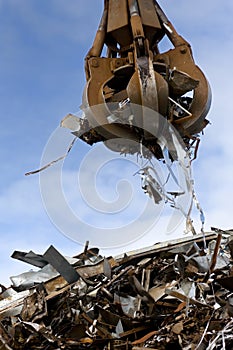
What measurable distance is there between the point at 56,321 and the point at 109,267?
0.39 ft

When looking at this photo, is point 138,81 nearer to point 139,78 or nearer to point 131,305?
point 139,78

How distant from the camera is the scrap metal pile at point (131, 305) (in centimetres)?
66

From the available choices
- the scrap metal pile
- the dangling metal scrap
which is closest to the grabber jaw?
the dangling metal scrap

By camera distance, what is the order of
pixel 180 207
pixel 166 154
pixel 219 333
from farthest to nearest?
1. pixel 166 154
2. pixel 180 207
3. pixel 219 333

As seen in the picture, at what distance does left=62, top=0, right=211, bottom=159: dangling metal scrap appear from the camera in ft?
4.02

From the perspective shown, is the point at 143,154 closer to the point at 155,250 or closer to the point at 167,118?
the point at 167,118

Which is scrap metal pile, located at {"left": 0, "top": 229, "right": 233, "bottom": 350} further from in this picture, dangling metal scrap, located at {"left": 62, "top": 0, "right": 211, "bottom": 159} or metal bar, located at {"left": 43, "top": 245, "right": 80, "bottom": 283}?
dangling metal scrap, located at {"left": 62, "top": 0, "right": 211, "bottom": 159}

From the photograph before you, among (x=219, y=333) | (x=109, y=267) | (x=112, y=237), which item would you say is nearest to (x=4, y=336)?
(x=109, y=267)

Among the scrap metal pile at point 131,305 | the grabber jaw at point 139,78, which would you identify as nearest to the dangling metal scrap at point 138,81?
the grabber jaw at point 139,78

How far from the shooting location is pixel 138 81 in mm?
1219

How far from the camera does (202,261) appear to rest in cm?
76

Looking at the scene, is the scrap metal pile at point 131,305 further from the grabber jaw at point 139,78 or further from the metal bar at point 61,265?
the grabber jaw at point 139,78

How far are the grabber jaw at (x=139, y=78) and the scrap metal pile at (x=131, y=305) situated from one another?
460 mm

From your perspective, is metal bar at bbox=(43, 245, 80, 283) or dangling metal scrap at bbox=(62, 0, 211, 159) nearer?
metal bar at bbox=(43, 245, 80, 283)
